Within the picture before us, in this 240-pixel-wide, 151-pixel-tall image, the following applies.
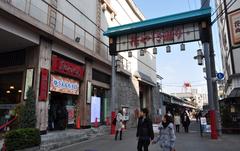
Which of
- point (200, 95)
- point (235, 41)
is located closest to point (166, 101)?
point (235, 41)

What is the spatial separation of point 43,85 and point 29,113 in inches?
77.4

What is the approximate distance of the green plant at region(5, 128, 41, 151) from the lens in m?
9.66

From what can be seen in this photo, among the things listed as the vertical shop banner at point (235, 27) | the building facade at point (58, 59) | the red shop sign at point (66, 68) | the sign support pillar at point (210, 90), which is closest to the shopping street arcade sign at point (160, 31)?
the sign support pillar at point (210, 90)

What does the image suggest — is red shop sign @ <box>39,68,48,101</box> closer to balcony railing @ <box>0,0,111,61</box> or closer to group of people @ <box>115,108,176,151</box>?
balcony railing @ <box>0,0,111,61</box>

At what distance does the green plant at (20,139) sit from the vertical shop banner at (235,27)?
18085 mm

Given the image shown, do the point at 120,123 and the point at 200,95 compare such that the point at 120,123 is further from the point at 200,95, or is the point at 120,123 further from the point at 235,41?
the point at 200,95

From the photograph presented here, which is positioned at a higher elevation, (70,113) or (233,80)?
(233,80)

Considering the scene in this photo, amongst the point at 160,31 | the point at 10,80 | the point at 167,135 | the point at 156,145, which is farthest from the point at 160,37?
the point at 167,135

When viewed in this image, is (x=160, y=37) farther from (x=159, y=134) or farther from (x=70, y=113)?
(x=159, y=134)

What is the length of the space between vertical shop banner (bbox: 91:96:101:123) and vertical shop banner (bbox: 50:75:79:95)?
219 centimetres

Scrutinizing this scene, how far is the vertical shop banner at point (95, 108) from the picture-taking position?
19.5m

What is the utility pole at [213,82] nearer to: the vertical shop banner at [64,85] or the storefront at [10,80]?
the vertical shop banner at [64,85]

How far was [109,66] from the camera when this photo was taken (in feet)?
73.4

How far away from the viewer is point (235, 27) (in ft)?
69.2
